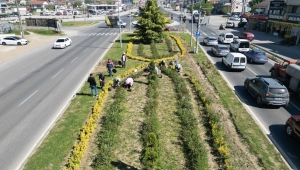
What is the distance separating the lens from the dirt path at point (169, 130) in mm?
11332

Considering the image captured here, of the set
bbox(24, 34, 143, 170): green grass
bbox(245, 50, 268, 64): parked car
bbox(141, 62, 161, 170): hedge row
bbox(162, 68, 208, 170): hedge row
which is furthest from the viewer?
bbox(245, 50, 268, 64): parked car

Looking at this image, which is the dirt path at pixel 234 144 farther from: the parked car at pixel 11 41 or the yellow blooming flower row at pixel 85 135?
the parked car at pixel 11 41

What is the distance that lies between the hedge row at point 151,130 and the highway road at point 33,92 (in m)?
5.89

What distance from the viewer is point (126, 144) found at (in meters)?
12.6

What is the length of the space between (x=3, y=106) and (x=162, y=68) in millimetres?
14511

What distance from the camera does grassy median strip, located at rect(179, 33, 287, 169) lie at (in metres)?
11.4

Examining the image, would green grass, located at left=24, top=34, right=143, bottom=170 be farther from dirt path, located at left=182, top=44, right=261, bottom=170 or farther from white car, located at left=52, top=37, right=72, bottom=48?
white car, located at left=52, top=37, right=72, bottom=48

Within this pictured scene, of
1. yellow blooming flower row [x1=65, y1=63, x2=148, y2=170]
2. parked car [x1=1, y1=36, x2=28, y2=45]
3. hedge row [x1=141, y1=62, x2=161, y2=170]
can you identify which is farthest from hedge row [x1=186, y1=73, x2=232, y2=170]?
parked car [x1=1, y1=36, x2=28, y2=45]

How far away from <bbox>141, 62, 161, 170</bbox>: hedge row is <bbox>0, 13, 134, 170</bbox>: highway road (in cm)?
589

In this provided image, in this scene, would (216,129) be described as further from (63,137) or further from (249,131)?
(63,137)

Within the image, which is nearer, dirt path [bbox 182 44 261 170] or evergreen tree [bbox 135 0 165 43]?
dirt path [bbox 182 44 261 170]

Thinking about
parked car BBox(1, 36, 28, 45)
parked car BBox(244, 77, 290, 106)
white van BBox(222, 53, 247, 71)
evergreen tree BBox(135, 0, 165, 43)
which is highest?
evergreen tree BBox(135, 0, 165, 43)

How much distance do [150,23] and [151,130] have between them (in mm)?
28730

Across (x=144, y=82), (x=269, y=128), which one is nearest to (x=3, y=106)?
(x=144, y=82)
